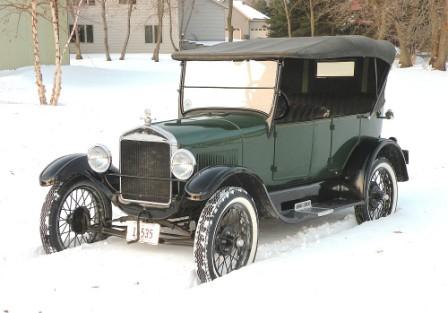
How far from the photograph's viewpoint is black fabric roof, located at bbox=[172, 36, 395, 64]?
607 cm

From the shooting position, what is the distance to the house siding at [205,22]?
50.0 m

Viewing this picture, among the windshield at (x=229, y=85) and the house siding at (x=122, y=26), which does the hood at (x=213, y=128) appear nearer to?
the windshield at (x=229, y=85)

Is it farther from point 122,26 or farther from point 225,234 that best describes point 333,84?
point 122,26

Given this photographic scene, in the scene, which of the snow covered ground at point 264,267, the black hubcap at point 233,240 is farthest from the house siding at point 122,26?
the black hubcap at point 233,240

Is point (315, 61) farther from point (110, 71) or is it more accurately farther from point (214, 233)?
point (110, 71)

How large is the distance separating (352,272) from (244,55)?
236 centimetres

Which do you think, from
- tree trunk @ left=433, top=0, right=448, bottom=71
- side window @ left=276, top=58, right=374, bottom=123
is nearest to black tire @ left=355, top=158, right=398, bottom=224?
side window @ left=276, top=58, right=374, bottom=123

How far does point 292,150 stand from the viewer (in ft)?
20.9

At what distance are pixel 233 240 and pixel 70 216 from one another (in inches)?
65.8

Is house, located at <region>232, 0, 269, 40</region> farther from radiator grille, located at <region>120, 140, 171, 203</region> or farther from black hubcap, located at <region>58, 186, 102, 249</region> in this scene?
radiator grille, located at <region>120, 140, 171, 203</region>

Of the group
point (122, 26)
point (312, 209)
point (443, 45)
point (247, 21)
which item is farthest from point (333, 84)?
point (247, 21)

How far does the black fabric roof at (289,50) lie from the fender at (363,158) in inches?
39.3

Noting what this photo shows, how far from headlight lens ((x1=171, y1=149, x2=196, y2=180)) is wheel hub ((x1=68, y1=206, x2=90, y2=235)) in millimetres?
1238

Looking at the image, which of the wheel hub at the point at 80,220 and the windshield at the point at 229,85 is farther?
the windshield at the point at 229,85
